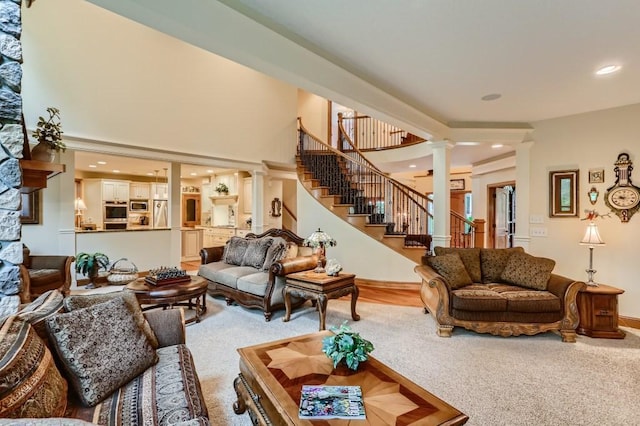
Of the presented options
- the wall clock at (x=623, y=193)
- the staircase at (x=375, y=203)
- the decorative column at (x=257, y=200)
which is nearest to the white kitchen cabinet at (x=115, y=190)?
the decorative column at (x=257, y=200)

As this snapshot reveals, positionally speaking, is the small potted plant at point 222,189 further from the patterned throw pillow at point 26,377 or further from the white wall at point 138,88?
the patterned throw pillow at point 26,377

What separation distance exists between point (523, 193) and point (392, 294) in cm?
260

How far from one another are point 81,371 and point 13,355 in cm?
37

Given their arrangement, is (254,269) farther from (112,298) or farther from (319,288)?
(112,298)

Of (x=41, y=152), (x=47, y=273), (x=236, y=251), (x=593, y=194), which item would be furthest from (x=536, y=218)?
(x=47, y=273)

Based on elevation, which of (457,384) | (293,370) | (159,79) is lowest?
(457,384)

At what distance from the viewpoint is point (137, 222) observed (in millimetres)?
9930

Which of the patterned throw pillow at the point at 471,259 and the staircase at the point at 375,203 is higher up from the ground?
the staircase at the point at 375,203

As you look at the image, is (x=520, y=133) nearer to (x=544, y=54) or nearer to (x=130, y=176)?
(x=544, y=54)

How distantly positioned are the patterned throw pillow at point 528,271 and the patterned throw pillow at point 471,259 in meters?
0.29

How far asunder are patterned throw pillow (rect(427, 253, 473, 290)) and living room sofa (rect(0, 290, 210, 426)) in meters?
2.97

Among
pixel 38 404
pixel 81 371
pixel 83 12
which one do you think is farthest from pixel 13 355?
pixel 83 12

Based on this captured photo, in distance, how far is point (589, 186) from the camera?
14.6 feet

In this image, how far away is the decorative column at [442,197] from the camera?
5109mm
